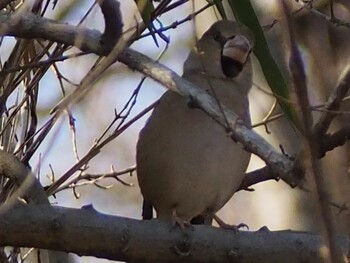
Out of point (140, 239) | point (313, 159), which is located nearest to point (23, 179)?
point (140, 239)

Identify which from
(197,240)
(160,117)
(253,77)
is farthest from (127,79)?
(197,240)

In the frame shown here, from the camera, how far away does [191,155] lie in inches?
86.6

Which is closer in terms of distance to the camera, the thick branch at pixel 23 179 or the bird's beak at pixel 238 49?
the thick branch at pixel 23 179

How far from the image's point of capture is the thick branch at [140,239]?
1.49 meters

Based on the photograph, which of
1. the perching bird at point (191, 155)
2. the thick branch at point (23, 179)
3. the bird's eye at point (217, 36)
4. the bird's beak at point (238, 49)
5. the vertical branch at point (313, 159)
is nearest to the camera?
the vertical branch at point (313, 159)

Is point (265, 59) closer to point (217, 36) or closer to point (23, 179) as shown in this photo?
point (23, 179)

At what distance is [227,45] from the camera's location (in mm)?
2432

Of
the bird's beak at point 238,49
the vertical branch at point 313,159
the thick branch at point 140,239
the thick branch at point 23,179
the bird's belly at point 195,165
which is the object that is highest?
the bird's beak at point 238,49

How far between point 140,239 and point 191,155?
664 millimetres

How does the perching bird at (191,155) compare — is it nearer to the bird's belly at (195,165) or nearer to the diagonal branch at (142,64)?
the bird's belly at (195,165)

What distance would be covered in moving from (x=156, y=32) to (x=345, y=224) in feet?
3.05

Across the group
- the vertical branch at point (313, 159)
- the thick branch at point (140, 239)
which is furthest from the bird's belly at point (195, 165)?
the vertical branch at point (313, 159)

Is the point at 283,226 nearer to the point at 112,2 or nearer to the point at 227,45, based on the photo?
the point at 227,45

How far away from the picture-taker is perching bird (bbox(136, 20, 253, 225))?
2.20 meters
